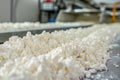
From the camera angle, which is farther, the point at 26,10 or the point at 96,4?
the point at 96,4

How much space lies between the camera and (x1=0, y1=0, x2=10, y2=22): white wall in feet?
11.2

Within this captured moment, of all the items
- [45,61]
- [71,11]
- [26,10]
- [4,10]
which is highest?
[45,61]

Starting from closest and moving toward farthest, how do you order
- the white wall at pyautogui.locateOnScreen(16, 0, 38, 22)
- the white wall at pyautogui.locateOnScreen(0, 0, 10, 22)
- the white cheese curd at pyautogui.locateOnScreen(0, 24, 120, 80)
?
the white cheese curd at pyautogui.locateOnScreen(0, 24, 120, 80) → the white wall at pyautogui.locateOnScreen(0, 0, 10, 22) → the white wall at pyautogui.locateOnScreen(16, 0, 38, 22)

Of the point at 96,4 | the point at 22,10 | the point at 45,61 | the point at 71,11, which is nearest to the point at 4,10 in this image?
the point at 22,10

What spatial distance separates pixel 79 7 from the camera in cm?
579

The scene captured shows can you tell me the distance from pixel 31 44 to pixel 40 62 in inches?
20.4

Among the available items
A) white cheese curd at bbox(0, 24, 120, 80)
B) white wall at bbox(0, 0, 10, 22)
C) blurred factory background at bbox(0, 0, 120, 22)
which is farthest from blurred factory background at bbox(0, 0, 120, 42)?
white cheese curd at bbox(0, 24, 120, 80)

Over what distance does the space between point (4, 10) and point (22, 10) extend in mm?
804

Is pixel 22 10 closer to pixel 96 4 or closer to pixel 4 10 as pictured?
pixel 4 10

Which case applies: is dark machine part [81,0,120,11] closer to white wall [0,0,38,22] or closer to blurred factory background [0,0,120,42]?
blurred factory background [0,0,120,42]

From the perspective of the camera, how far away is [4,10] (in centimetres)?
351

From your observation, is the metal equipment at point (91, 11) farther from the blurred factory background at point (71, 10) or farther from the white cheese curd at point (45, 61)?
the white cheese curd at point (45, 61)

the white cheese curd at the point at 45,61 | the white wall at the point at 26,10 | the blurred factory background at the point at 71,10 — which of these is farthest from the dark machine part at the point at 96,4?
the white cheese curd at the point at 45,61

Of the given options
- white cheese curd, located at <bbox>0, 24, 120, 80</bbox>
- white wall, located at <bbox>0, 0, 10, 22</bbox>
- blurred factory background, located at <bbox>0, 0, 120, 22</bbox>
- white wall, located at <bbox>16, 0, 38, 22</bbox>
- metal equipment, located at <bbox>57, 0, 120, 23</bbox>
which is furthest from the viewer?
metal equipment, located at <bbox>57, 0, 120, 23</bbox>
